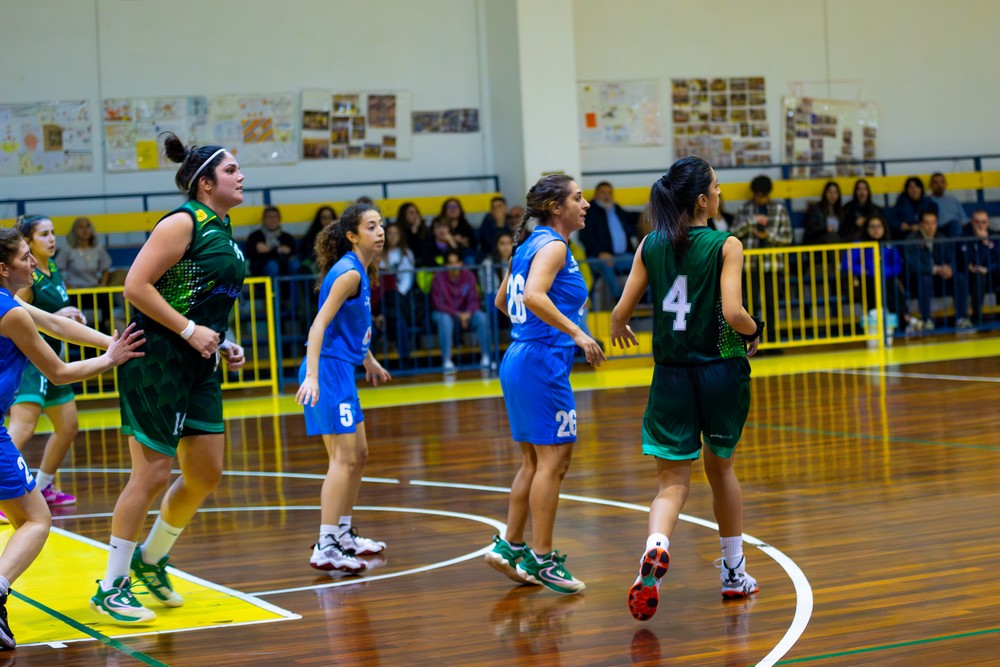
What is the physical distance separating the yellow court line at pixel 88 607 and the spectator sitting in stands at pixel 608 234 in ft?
31.4

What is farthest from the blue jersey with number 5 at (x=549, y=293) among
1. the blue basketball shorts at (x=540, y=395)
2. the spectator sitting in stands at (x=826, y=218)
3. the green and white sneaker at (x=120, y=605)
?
the spectator sitting in stands at (x=826, y=218)

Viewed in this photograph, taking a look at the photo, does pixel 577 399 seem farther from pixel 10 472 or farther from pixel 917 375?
pixel 10 472

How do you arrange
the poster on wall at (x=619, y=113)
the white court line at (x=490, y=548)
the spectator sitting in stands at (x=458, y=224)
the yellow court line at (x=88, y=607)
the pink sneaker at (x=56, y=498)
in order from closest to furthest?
1. the white court line at (x=490, y=548)
2. the yellow court line at (x=88, y=607)
3. the pink sneaker at (x=56, y=498)
4. the spectator sitting in stands at (x=458, y=224)
5. the poster on wall at (x=619, y=113)

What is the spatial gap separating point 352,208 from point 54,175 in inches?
427

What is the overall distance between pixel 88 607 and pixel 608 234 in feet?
34.9

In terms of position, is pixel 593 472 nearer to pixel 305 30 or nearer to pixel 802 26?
pixel 305 30

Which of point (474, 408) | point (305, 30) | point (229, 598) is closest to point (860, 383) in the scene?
point (474, 408)

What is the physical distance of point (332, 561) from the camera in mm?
5422

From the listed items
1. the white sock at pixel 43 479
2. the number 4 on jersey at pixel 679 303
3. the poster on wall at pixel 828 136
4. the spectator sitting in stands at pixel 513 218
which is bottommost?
the white sock at pixel 43 479

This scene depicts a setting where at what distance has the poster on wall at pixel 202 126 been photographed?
1572cm

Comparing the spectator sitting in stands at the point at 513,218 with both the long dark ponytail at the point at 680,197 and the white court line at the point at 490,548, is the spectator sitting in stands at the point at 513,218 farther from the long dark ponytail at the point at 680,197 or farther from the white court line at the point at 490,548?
the long dark ponytail at the point at 680,197

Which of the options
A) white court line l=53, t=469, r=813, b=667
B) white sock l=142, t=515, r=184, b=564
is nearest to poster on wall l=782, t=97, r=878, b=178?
white court line l=53, t=469, r=813, b=667

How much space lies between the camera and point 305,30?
1631 centimetres

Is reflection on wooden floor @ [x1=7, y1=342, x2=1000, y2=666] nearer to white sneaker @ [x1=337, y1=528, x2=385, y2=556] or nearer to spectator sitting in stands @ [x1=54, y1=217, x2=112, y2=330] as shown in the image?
white sneaker @ [x1=337, y1=528, x2=385, y2=556]
